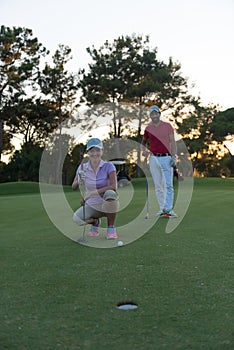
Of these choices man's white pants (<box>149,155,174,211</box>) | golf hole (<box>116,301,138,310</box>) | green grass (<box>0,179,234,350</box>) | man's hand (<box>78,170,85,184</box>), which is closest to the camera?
green grass (<box>0,179,234,350</box>)

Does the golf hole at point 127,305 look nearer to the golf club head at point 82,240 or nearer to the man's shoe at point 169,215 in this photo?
the golf club head at point 82,240

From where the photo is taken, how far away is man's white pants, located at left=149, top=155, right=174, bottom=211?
7.73 m

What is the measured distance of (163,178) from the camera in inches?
310

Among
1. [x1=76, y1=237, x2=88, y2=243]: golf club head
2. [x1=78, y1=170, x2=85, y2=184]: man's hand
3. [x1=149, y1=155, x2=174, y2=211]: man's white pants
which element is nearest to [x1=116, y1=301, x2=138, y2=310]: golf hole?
[x1=76, y1=237, x2=88, y2=243]: golf club head

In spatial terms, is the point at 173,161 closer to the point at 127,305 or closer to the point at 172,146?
the point at 172,146

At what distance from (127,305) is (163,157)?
16.1ft

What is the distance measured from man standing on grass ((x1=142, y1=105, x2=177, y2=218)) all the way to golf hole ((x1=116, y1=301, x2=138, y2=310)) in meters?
4.56

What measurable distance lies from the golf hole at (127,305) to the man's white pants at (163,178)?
4.70 m

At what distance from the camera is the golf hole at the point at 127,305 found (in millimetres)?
2969

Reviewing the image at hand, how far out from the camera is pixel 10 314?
2.88 meters

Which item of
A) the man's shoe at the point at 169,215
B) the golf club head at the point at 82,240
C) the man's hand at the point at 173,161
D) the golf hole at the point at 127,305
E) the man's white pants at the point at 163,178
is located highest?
the man's hand at the point at 173,161

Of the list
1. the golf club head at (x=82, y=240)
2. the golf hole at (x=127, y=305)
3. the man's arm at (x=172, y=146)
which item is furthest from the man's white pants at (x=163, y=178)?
the golf hole at (x=127, y=305)

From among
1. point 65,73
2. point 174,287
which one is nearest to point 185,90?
point 65,73

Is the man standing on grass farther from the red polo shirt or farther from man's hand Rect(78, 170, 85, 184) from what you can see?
man's hand Rect(78, 170, 85, 184)
